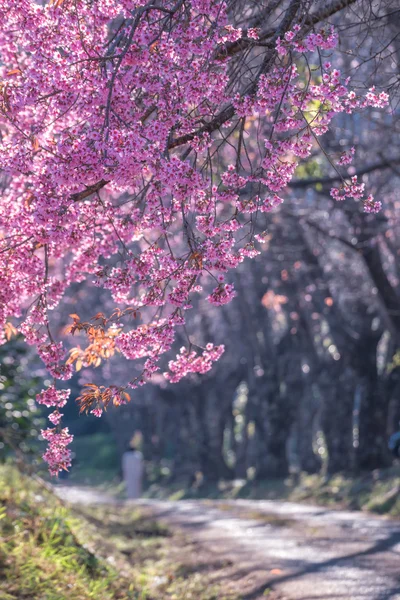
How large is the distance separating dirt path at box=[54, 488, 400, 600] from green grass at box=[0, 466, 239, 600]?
1.72ft

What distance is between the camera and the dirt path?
976cm

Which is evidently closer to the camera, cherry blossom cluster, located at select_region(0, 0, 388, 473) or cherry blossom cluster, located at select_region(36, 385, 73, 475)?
cherry blossom cluster, located at select_region(0, 0, 388, 473)

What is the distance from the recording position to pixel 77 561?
33.6 feet

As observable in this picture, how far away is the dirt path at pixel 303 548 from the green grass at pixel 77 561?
1.72 feet

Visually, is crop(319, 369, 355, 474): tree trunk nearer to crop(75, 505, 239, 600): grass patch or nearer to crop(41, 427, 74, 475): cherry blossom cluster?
crop(75, 505, 239, 600): grass patch

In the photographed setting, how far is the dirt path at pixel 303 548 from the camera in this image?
9.76 meters

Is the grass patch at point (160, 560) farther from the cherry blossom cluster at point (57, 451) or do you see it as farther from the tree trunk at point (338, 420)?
the tree trunk at point (338, 420)

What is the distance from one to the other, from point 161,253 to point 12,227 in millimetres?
1195

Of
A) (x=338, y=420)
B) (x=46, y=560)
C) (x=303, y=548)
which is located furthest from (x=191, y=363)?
(x=338, y=420)

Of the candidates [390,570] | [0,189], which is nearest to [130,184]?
[0,189]

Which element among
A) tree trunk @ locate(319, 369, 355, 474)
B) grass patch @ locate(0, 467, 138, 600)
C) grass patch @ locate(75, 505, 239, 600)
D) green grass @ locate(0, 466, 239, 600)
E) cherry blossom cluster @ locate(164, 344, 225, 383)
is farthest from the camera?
tree trunk @ locate(319, 369, 355, 474)

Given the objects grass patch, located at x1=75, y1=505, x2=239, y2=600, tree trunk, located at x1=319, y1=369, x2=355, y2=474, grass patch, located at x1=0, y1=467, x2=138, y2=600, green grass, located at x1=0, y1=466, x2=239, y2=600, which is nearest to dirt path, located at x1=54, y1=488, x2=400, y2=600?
grass patch, located at x1=75, y1=505, x2=239, y2=600

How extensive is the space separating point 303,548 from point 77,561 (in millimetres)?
3916

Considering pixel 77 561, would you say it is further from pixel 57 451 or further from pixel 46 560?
pixel 57 451
